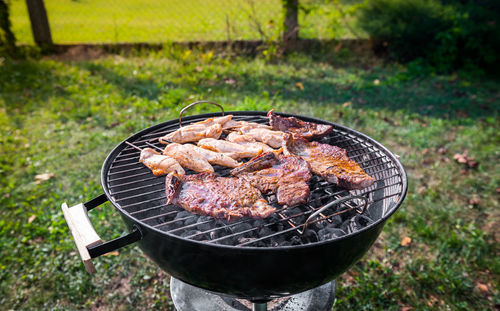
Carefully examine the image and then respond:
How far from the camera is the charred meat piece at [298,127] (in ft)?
9.08

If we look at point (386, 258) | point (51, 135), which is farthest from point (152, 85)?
point (386, 258)

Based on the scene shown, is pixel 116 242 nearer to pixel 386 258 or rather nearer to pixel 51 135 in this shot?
pixel 386 258

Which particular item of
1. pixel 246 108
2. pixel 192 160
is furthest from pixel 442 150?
pixel 192 160


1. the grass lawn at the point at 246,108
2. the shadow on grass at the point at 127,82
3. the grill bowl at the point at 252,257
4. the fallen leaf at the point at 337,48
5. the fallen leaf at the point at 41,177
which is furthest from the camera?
the fallen leaf at the point at 337,48

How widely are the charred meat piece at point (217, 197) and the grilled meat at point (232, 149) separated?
366 mm

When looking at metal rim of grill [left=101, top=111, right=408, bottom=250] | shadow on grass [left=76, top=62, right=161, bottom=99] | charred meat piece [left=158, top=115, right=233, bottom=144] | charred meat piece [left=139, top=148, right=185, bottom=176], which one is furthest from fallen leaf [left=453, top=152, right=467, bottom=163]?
shadow on grass [left=76, top=62, right=161, bottom=99]

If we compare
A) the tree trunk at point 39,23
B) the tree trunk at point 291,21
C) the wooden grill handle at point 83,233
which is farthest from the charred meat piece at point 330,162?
the tree trunk at point 39,23

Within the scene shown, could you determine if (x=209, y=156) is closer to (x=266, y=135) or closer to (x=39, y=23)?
(x=266, y=135)

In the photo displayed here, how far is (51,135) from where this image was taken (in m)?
5.46

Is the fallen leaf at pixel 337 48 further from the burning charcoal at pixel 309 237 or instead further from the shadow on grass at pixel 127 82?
the burning charcoal at pixel 309 237

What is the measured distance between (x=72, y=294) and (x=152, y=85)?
15.6 feet

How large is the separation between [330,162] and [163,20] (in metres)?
8.18

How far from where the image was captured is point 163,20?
9031 millimetres

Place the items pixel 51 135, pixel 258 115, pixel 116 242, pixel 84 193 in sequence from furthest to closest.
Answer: pixel 51 135 → pixel 84 193 → pixel 258 115 → pixel 116 242
